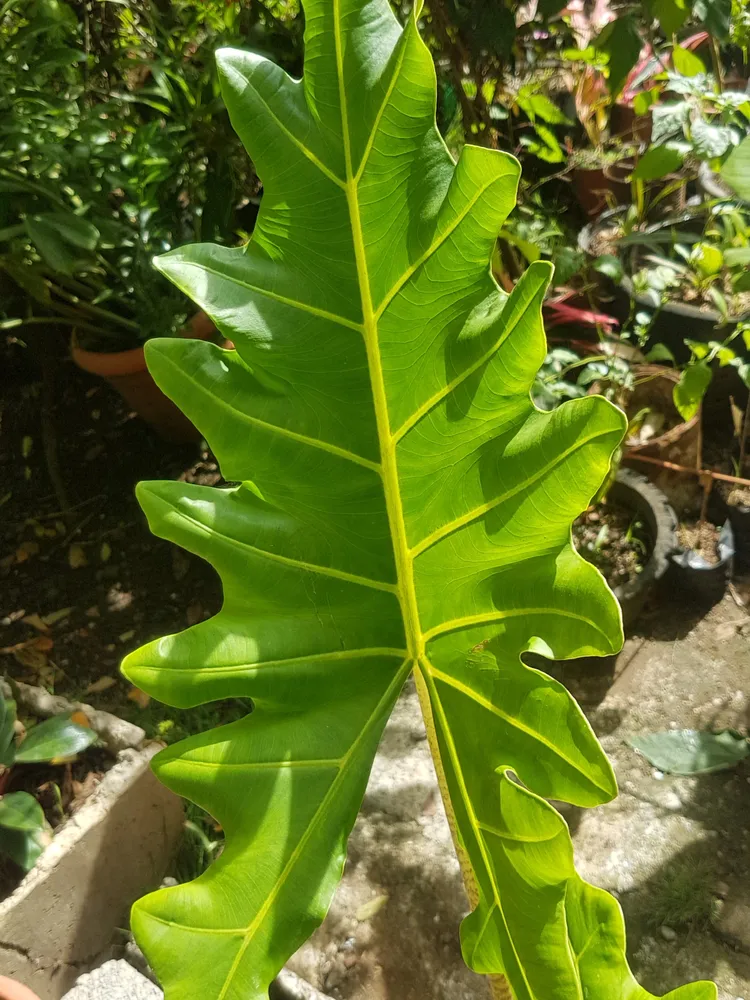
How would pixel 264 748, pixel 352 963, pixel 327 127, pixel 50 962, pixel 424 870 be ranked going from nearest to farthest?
pixel 327 127 → pixel 264 748 → pixel 50 962 → pixel 352 963 → pixel 424 870

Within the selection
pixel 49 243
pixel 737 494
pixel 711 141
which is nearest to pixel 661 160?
pixel 711 141

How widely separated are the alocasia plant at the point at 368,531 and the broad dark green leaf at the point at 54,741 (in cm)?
60

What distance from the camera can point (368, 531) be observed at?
0.61 metres

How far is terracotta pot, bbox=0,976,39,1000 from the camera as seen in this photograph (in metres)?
0.85

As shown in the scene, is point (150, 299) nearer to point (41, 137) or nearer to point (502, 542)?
point (41, 137)

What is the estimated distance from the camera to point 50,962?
1067 mm

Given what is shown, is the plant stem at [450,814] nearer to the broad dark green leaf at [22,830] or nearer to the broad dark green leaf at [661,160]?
the broad dark green leaf at [22,830]

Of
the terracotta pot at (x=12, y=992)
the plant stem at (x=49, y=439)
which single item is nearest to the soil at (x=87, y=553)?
the plant stem at (x=49, y=439)

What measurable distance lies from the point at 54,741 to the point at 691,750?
3.50ft

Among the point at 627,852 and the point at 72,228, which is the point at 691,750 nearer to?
the point at 627,852

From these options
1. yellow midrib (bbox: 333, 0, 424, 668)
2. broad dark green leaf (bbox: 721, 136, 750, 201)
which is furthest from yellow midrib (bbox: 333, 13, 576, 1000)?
broad dark green leaf (bbox: 721, 136, 750, 201)

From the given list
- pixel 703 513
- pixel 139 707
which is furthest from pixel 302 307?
pixel 703 513

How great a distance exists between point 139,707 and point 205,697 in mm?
1066

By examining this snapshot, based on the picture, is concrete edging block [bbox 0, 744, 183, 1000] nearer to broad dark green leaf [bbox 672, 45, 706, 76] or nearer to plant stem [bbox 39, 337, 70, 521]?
plant stem [bbox 39, 337, 70, 521]
